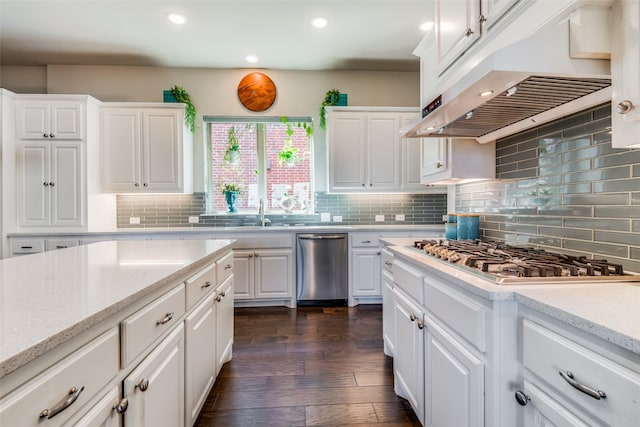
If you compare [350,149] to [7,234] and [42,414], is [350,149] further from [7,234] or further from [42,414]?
[7,234]

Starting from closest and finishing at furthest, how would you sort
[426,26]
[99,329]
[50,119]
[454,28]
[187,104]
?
[99,329]
[454,28]
[426,26]
[50,119]
[187,104]

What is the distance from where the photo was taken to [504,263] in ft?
3.76

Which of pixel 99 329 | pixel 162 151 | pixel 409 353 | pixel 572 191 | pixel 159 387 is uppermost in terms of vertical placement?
pixel 162 151

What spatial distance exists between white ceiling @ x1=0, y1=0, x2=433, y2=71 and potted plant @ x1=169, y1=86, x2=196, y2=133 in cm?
37

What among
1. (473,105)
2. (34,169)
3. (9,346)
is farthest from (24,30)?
(473,105)

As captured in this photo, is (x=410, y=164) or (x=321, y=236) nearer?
(x=321, y=236)

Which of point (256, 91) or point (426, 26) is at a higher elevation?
point (426, 26)

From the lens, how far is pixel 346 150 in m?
3.76

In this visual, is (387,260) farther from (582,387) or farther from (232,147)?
(232,147)

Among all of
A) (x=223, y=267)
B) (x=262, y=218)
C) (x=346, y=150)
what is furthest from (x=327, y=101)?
(x=223, y=267)

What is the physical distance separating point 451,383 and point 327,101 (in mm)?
3471

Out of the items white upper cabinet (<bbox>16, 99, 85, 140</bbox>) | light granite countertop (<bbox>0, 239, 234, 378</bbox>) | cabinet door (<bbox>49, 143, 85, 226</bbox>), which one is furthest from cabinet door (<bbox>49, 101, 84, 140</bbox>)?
light granite countertop (<bbox>0, 239, 234, 378</bbox>)

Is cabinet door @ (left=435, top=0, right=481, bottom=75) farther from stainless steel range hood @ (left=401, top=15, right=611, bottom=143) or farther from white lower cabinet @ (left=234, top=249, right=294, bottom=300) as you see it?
white lower cabinet @ (left=234, top=249, right=294, bottom=300)

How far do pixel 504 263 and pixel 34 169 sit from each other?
4457 millimetres
